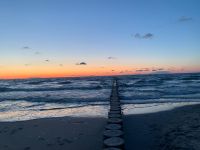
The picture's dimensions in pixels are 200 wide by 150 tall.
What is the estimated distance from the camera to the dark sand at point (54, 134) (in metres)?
7.46

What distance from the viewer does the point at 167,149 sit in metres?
6.80

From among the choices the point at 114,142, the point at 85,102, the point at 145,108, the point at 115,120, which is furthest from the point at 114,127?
the point at 85,102

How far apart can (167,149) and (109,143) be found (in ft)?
5.16

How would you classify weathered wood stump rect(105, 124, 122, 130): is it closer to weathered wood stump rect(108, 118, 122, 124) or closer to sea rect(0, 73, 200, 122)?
weathered wood stump rect(108, 118, 122, 124)

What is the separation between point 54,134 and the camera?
876 cm

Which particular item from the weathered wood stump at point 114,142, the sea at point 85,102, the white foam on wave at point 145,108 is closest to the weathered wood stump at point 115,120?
the weathered wood stump at point 114,142

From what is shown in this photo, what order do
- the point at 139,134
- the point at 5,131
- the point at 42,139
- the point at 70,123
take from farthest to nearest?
the point at 70,123
the point at 5,131
the point at 139,134
the point at 42,139

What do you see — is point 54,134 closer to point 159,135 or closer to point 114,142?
point 114,142

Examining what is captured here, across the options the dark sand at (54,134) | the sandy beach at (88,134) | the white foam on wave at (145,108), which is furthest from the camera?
the white foam on wave at (145,108)

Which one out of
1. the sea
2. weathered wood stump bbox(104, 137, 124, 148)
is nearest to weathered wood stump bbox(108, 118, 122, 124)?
weathered wood stump bbox(104, 137, 124, 148)

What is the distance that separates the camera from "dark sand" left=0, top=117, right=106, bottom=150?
24.5ft

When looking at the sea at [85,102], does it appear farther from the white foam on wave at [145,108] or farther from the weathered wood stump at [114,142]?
the weathered wood stump at [114,142]

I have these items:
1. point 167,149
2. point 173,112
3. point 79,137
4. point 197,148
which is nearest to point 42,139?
point 79,137

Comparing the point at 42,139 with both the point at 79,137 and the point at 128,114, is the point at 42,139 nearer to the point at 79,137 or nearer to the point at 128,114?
the point at 79,137
